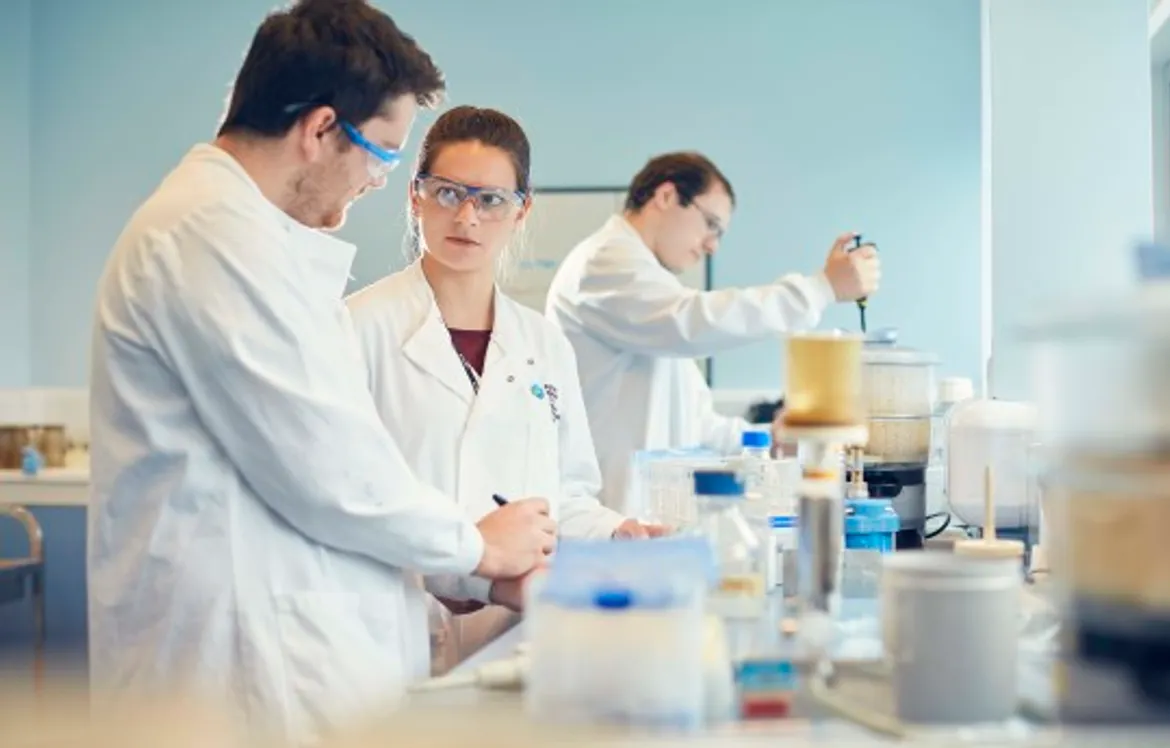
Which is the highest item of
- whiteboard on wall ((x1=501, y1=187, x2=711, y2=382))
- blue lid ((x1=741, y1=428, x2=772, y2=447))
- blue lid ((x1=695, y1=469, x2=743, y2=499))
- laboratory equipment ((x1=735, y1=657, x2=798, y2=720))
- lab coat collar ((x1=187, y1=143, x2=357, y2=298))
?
whiteboard on wall ((x1=501, y1=187, x2=711, y2=382))

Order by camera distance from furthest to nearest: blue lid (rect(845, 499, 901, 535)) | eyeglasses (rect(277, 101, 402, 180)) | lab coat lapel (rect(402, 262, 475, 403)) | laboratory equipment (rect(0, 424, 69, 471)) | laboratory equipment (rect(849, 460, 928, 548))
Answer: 1. laboratory equipment (rect(0, 424, 69, 471))
2. laboratory equipment (rect(849, 460, 928, 548))
3. lab coat lapel (rect(402, 262, 475, 403))
4. blue lid (rect(845, 499, 901, 535))
5. eyeglasses (rect(277, 101, 402, 180))

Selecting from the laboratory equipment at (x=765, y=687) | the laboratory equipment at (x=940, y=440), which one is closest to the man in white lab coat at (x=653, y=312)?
the laboratory equipment at (x=940, y=440)

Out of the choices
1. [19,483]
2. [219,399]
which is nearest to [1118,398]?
[219,399]

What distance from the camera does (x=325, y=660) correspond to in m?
1.44

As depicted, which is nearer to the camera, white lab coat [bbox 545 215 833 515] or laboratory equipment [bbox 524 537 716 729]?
laboratory equipment [bbox 524 537 716 729]

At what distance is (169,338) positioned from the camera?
1377mm

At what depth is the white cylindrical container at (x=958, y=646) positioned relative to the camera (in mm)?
896

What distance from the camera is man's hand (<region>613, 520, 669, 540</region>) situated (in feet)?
5.75

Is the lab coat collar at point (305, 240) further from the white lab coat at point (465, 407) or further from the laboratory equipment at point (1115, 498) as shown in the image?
the laboratory equipment at point (1115, 498)

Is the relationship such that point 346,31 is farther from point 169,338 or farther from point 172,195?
point 169,338

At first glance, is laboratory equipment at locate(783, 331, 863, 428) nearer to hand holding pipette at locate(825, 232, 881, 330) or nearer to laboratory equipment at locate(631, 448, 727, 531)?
laboratory equipment at locate(631, 448, 727, 531)

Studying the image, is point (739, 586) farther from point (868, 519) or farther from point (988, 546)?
point (868, 519)

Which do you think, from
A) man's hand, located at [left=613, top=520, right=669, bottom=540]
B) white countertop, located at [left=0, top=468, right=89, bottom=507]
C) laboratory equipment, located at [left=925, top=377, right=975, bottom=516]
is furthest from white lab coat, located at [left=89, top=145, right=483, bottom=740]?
white countertop, located at [left=0, top=468, right=89, bottom=507]

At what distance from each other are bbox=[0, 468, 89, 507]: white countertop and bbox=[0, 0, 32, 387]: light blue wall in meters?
0.98
